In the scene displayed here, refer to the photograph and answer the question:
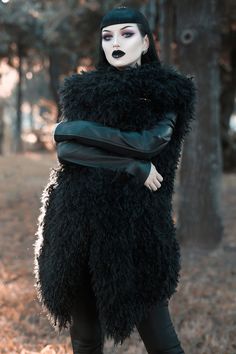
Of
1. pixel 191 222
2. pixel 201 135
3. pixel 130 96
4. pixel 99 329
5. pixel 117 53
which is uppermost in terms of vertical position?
pixel 117 53

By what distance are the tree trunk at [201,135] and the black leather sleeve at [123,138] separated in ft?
13.2

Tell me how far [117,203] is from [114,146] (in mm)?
253

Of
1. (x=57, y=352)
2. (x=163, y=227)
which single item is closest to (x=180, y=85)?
(x=163, y=227)

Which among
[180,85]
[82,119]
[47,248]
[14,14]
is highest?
[180,85]

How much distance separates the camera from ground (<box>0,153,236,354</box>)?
4002 mm

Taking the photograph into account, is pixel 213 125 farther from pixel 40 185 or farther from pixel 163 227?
pixel 40 185

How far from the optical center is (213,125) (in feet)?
21.0

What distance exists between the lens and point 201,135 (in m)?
A: 6.43

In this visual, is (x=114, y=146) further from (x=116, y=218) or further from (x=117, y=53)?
(x=117, y=53)

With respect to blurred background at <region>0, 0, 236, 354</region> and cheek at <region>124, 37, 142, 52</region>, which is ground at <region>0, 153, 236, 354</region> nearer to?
blurred background at <region>0, 0, 236, 354</region>

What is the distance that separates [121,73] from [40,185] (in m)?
10.5

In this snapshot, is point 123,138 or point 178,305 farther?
point 178,305

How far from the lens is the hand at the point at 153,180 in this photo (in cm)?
Result: 242

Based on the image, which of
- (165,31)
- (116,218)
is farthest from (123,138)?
(165,31)
